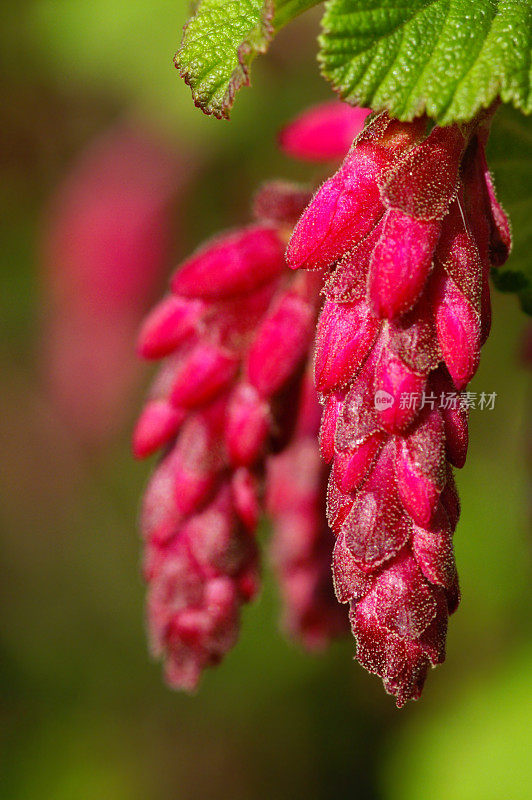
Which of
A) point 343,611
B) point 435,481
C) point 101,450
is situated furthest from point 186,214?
point 435,481

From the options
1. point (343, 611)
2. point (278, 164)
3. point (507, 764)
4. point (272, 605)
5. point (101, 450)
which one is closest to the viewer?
point (343, 611)

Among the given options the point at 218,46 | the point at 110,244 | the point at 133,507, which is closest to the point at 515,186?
the point at 218,46

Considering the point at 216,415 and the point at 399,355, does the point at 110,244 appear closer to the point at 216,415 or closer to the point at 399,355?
the point at 216,415

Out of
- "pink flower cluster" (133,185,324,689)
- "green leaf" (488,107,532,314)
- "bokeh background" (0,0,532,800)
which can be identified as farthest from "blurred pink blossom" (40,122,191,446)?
"green leaf" (488,107,532,314)

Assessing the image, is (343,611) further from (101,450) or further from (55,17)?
(101,450)

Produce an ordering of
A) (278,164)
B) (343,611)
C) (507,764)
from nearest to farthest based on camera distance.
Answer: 1. (343,611)
2. (507,764)
3. (278,164)

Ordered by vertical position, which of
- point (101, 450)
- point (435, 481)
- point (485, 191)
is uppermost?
point (485, 191)

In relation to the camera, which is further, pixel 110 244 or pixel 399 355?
pixel 110 244
